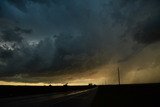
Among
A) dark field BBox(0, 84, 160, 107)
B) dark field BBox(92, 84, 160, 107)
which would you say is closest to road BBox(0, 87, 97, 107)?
dark field BBox(0, 84, 160, 107)

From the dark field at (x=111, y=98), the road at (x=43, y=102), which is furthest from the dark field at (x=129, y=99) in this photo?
the road at (x=43, y=102)

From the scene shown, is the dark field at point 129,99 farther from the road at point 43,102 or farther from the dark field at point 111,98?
the road at point 43,102

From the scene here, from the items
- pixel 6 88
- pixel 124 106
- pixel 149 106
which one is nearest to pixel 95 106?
pixel 124 106

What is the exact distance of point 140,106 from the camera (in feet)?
66.6

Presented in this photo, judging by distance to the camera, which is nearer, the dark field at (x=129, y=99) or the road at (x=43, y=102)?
the road at (x=43, y=102)

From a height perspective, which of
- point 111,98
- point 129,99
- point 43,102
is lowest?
point 43,102

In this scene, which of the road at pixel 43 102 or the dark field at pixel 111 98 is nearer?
the road at pixel 43 102

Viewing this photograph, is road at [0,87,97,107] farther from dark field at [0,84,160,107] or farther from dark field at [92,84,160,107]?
dark field at [92,84,160,107]

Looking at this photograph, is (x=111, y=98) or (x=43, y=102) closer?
(x=43, y=102)

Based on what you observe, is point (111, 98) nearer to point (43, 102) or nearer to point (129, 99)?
point (129, 99)

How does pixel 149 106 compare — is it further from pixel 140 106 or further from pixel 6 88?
pixel 6 88

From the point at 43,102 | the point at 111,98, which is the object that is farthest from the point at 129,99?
the point at 43,102

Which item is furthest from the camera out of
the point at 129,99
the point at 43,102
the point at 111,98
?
the point at 111,98

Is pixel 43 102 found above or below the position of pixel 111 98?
below
